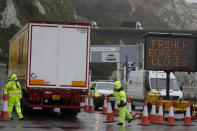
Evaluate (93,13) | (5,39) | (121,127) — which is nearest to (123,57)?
(5,39)

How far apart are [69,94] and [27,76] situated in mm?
1730

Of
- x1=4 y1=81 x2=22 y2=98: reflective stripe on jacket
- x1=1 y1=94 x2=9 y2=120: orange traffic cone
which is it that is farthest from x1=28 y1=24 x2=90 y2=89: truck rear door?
x1=1 y1=94 x2=9 y2=120: orange traffic cone

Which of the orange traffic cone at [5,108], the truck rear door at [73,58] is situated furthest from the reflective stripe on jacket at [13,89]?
the truck rear door at [73,58]

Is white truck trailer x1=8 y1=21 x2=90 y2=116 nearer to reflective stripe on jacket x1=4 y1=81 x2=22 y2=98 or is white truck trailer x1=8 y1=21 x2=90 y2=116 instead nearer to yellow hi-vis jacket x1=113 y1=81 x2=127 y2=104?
reflective stripe on jacket x1=4 y1=81 x2=22 y2=98

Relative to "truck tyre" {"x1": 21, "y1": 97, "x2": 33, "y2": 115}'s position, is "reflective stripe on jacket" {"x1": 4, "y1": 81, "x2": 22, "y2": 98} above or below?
above

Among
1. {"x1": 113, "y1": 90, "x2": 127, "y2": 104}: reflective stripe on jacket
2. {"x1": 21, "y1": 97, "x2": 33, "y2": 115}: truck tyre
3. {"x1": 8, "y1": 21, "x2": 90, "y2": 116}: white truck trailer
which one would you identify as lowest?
{"x1": 21, "y1": 97, "x2": 33, "y2": 115}: truck tyre

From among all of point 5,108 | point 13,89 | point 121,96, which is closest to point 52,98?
point 13,89

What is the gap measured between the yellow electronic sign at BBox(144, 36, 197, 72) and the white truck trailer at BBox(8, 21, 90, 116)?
3564 mm

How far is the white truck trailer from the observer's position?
1966 cm

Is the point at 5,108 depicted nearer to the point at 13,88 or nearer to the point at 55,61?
the point at 13,88

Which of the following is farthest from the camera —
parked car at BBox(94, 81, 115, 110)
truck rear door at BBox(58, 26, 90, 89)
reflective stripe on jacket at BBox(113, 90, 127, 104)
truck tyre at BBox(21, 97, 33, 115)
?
parked car at BBox(94, 81, 115, 110)

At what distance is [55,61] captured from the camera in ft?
65.0

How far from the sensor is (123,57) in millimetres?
72688

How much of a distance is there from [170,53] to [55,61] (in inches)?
215
